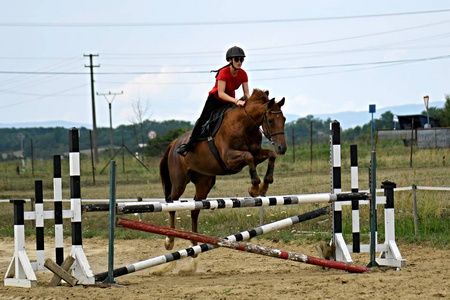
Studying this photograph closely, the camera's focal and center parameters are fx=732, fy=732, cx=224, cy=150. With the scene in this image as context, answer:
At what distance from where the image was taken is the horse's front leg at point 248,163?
8.38 meters

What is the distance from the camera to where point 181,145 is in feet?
32.2

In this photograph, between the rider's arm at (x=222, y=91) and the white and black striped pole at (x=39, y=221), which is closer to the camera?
the white and black striped pole at (x=39, y=221)

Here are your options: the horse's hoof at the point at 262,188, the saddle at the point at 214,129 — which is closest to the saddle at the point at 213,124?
the saddle at the point at 214,129

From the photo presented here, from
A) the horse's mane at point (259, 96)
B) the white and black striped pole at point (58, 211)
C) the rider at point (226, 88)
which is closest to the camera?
the white and black striped pole at point (58, 211)

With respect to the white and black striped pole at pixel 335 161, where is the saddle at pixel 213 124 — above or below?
above

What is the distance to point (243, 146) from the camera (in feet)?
29.3

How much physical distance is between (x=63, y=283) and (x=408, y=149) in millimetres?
24998

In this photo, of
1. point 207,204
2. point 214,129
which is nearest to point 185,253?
point 207,204

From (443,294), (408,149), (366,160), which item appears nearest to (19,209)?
(443,294)

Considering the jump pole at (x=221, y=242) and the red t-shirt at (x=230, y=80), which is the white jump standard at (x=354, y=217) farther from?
the red t-shirt at (x=230, y=80)

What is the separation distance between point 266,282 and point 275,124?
6.67ft

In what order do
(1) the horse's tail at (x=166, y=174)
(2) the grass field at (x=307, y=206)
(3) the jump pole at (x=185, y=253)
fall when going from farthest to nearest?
(2) the grass field at (x=307, y=206) < (1) the horse's tail at (x=166, y=174) < (3) the jump pole at (x=185, y=253)

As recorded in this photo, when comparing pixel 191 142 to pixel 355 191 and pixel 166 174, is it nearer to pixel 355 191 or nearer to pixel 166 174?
pixel 166 174

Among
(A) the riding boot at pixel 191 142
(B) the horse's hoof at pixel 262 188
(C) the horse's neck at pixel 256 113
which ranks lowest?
Result: (B) the horse's hoof at pixel 262 188
